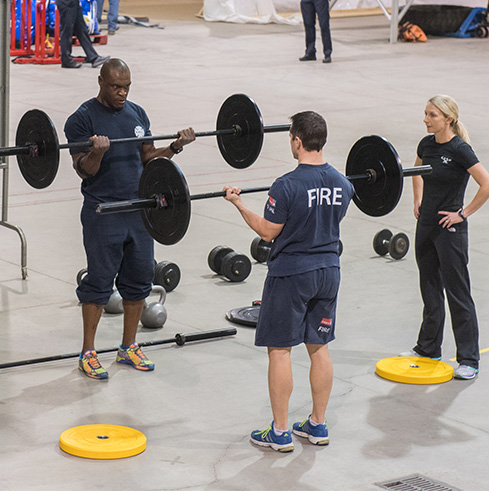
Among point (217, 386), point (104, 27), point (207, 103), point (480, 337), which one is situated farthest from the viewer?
point (104, 27)

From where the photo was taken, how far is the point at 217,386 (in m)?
6.74

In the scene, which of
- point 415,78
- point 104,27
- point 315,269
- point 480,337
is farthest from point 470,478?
point 104,27

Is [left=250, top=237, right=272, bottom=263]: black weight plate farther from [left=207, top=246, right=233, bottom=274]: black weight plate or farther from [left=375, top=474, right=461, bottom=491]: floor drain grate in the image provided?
[left=375, top=474, right=461, bottom=491]: floor drain grate

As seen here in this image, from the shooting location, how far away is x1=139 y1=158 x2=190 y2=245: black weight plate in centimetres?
601

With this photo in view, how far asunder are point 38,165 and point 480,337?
3602 millimetres

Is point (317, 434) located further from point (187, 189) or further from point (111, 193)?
point (111, 193)

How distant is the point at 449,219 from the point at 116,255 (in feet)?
7.43

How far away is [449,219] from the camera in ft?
22.2

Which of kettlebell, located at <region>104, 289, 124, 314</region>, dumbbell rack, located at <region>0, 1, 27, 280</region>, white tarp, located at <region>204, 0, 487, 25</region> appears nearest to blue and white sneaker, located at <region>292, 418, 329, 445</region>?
kettlebell, located at <region>104, 289, 124, 314</region>

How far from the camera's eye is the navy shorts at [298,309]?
5.70 m

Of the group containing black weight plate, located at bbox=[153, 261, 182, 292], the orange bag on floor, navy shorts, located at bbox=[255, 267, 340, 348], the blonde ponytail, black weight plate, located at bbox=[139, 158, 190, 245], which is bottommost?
black weight plate, located at bbox=[153, 261, 182, 292]

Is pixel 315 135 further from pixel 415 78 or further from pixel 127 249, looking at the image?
pixel 415 78

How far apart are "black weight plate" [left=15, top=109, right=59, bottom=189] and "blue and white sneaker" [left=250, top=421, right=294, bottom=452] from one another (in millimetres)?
2273

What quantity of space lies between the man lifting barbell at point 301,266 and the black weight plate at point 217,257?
3258mm
